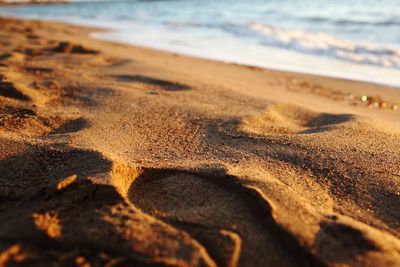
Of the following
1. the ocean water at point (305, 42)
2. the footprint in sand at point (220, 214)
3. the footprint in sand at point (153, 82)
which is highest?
the ocean water at point (305, 42)

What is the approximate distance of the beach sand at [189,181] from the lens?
3.52ft

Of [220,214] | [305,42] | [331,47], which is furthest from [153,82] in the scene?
[305,42]

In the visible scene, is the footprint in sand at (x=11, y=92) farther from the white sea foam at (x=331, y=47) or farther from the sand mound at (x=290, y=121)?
the white sea foam at (x=331, y=47)

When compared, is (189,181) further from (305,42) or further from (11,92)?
(305,42)

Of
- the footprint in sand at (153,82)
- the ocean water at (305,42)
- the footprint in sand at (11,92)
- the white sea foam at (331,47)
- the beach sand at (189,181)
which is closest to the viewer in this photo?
the beach sand at (189,181)

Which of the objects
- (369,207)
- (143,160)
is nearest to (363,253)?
(369,207)

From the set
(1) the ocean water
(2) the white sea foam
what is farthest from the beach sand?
(2) the white sea foam

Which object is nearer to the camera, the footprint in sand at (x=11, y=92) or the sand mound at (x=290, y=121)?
the sand mound at (x=290, y=121)

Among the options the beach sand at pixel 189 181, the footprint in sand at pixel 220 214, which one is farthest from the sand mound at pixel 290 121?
the footprint in sand at pixel 220 214

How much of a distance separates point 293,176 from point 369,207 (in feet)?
0.92

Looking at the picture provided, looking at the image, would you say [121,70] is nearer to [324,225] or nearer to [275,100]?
[275,100]

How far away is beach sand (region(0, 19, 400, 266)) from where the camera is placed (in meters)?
1.07

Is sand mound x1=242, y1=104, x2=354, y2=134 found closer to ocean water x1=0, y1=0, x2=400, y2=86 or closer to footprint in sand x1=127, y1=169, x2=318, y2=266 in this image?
Result: footprint in sand x1=127, y1=169, x2=318, y2=266

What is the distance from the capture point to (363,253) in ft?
3.54
